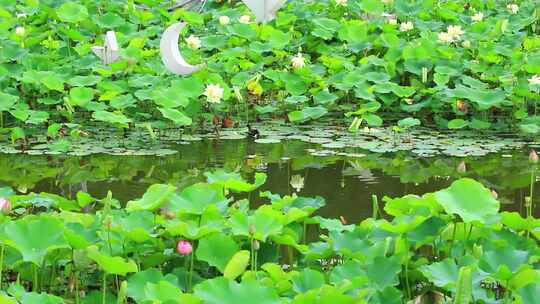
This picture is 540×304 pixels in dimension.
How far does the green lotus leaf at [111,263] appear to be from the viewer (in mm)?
1958

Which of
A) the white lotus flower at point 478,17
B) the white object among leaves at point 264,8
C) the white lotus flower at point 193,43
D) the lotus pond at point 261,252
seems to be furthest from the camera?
the white lotus flower at point 478,17

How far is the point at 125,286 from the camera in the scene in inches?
72.7

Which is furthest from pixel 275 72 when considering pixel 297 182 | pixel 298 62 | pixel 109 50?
pixel 297 182

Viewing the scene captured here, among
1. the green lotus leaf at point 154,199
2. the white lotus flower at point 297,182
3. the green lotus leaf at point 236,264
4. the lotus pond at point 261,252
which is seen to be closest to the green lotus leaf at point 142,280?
the lotus pond at point 261,252

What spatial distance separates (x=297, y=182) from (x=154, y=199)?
1.06 meters

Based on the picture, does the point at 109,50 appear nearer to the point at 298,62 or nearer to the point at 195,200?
the point at 298,62

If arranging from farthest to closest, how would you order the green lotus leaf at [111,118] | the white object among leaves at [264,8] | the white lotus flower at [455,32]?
the white object among leaves at [264,8] → the white lotus flower at [455,32] → the green lotus leaf at [111,118]

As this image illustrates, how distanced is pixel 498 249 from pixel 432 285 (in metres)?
0.15

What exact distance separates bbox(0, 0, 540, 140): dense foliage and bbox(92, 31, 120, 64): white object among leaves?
4 centimetres

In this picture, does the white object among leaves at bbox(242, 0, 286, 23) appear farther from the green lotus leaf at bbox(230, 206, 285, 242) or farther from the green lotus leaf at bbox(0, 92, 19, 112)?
the green lotus leaf at bbox(230, 206, 285, 242)

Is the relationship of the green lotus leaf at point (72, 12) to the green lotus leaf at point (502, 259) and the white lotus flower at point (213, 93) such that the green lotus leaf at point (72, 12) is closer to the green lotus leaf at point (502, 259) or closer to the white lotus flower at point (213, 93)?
the white lotus flower at point (213, 93)

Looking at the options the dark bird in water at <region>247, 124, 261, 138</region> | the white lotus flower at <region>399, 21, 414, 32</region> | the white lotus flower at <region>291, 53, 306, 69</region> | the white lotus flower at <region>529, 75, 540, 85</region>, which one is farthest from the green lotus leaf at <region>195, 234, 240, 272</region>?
the white lotus flower at <region>399, 21, 414, 32</region>

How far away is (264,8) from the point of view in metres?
4.91

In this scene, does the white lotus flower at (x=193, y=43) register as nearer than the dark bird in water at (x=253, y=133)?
No
